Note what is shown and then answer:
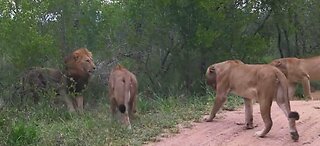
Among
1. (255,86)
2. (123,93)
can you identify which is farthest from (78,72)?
(255,86)

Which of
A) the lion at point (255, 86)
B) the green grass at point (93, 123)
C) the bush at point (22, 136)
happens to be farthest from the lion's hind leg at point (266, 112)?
the bush at point (22, 136)

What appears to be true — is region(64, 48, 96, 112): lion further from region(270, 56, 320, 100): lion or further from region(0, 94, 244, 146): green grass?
region(270, 56, 320, 100): lion

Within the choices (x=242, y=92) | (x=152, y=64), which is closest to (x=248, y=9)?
(x=152, y=64)

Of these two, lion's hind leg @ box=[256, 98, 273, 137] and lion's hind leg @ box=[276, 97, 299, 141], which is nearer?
lion's hind leg @ box=[276, 97, 299, 141]

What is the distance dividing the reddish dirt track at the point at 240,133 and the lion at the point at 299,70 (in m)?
4.95

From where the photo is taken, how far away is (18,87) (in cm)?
1545

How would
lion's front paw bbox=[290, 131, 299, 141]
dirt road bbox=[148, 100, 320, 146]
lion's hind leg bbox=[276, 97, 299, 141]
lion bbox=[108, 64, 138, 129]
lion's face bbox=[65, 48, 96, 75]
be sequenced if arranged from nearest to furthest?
lion's hind leg bbox=[276, 97, 299, 141] < lion's front paw bbox=[290, 131, 299, 141] < dirt road bbox=[148, 100, 320, 146] < lion bbox=[108, 64, 138, 129] < lion's face bbox=[65, 48, 96, 75]

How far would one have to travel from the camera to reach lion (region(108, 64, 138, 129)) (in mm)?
12078

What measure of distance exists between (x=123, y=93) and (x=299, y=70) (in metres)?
7.67

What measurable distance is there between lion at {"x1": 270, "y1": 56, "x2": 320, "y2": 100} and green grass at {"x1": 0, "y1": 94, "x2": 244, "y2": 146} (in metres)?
3.29

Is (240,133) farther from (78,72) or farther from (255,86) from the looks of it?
(78,72)

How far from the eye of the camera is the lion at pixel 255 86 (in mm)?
10664

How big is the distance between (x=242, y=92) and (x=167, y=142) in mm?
1624

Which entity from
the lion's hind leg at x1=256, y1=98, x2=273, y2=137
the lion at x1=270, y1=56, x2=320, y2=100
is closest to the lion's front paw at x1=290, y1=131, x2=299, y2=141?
the lion's hind leg at x1=256, y1=98, x2=273, y2=137
